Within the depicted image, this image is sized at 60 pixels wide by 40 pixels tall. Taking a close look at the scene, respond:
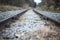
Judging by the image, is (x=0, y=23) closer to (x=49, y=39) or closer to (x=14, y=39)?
(x=14, y=39)

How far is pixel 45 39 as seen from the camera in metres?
2.52

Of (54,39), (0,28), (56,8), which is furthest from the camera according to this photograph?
(56,8)

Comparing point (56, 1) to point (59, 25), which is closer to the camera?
point (59, 25)

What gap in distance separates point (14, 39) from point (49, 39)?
2.22ft

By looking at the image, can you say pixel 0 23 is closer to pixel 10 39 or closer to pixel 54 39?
pixel 10 39

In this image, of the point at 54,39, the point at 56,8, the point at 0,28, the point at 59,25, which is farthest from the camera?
the point at 56,8

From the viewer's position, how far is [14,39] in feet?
8.37

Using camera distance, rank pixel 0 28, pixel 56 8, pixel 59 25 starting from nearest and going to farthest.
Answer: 1. pixel 0 28
2. pixel 59 25
3. pixel 56 8

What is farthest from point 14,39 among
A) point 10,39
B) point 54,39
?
point 54,39

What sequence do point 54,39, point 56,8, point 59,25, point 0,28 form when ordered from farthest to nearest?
point 56,8 → point 59,25 → point 0,28 → point 54,39

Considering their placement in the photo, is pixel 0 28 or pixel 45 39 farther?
pixel 0 28

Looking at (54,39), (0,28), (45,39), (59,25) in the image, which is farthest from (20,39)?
(59,25)

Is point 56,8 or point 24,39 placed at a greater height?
point 24,39

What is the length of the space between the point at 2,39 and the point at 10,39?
6.0 inches
